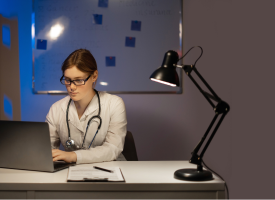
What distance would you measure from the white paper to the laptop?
89 mm

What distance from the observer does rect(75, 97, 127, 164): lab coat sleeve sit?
55.4 inches

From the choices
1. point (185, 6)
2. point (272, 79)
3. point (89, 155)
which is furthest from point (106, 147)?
point (185, 6)

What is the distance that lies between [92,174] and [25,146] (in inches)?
12.8

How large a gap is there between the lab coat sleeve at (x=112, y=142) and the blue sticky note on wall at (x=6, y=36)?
1.38 m

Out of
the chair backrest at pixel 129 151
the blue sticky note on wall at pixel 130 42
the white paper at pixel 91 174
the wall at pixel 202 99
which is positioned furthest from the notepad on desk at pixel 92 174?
the blue sticky note on wall at pixel 130 42

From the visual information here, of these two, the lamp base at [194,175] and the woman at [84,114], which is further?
the woman at [84,114]

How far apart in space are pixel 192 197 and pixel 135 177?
246mm

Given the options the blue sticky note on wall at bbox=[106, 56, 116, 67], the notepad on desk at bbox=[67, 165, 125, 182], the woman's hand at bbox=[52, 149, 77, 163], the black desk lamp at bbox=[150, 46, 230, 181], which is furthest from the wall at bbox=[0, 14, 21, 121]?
the black desk lamp at bbox=[150, 46, 230, 181]

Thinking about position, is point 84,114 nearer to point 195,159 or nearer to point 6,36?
point 195,159

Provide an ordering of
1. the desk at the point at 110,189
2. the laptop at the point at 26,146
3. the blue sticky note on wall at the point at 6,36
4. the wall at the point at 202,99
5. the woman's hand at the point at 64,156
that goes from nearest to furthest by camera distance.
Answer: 1. the desk at the point at 110,189
2. the laptop at the point at 26,146
3. the woman's hand at the point at 64,156
4. the wall at the point at 202,99
5. the blue sticky note on wall at the point at 6,36

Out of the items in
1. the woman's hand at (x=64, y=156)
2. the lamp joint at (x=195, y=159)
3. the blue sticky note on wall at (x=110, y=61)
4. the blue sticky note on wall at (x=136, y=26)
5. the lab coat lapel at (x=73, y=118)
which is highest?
the blue sticky note on wall at (x=136, y=26)

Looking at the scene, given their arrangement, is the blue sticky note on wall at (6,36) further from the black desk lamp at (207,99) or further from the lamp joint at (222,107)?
the lamp joint at (222,107)

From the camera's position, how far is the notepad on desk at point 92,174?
3.52 feet

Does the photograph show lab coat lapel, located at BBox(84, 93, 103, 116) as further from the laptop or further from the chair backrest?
the laptop
